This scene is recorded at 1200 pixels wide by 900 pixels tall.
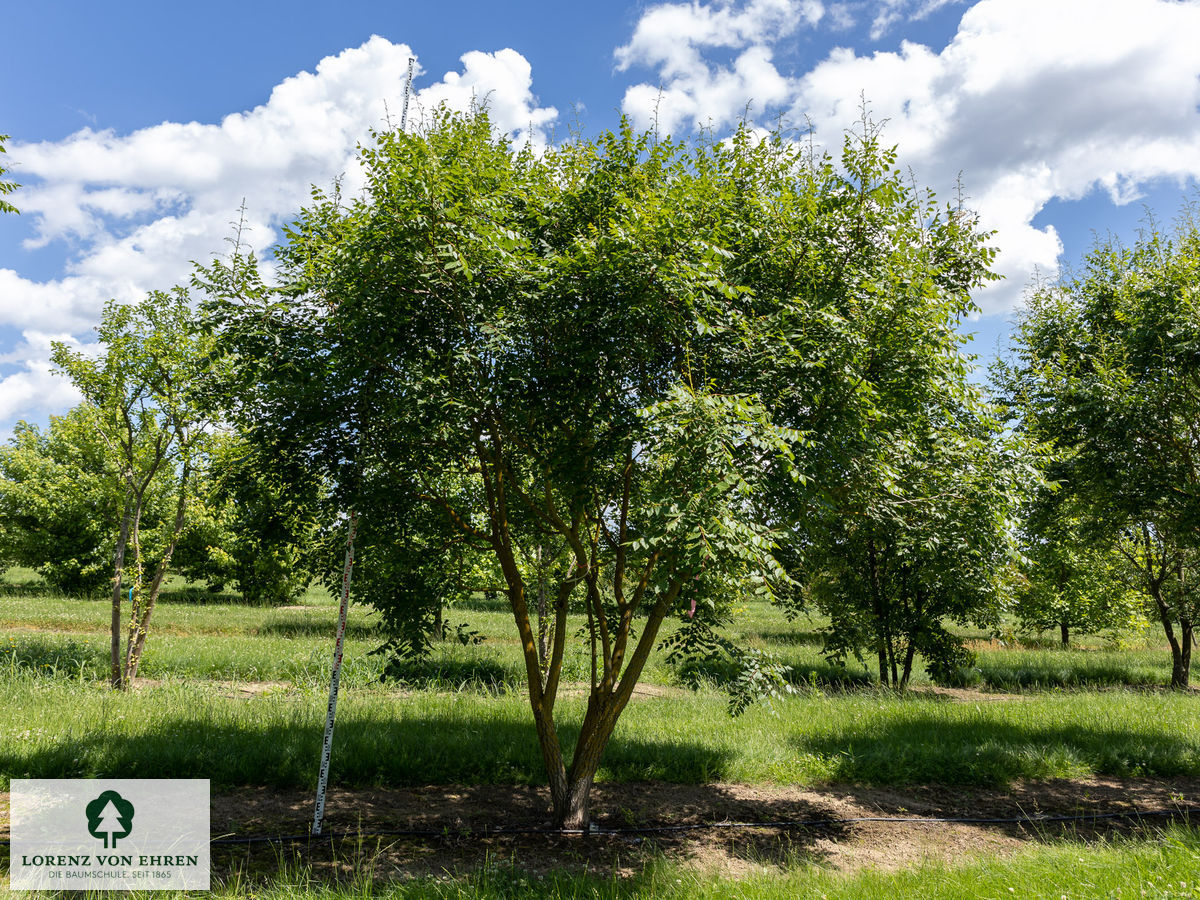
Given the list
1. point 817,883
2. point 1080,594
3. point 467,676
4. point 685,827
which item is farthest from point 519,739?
point 1080,594

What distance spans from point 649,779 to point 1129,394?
802 centimetres

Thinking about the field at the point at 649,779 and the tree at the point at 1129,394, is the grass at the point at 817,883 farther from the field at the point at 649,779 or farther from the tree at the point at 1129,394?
the tree at the point at 1129,394

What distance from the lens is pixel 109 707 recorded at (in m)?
9.19

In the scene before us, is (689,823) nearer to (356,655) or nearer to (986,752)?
(986,752)

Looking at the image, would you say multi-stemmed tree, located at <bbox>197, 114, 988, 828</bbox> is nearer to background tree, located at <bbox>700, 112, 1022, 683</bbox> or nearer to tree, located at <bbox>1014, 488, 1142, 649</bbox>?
background tree, located at <bbox>700, 112, 1022, 683</bbox>

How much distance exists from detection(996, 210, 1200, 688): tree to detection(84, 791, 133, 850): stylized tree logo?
10.2 metres

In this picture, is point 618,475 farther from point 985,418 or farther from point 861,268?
point 985,418

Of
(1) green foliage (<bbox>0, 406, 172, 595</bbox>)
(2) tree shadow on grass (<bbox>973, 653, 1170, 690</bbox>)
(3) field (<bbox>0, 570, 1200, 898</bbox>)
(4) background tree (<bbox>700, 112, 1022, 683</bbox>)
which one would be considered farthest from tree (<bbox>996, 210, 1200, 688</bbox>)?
(1) green foliage (<bbox>0, 406, 172, 595</bbox>)

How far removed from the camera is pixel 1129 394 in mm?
9133

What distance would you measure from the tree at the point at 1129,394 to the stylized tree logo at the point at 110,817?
10177mm

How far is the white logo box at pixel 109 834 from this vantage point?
5426 mm

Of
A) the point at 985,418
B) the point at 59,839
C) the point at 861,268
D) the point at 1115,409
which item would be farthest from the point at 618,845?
the point at 1115,409

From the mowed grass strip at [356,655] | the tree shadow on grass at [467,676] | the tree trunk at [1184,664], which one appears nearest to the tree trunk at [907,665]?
the mowed grass strip at [356,655]

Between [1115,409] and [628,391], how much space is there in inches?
283
